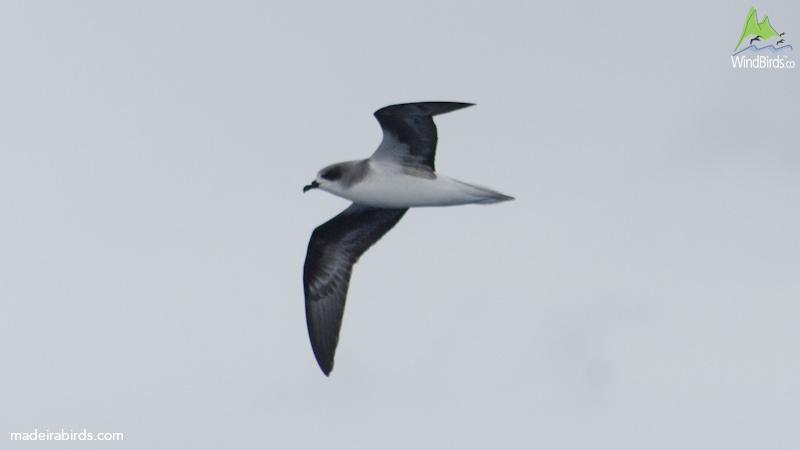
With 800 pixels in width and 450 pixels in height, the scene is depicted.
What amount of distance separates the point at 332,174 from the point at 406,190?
108 centimetres

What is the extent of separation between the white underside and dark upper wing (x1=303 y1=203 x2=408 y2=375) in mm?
1571

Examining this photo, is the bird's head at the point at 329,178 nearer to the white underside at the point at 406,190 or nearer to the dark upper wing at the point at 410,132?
the white underside at the point at 406,190

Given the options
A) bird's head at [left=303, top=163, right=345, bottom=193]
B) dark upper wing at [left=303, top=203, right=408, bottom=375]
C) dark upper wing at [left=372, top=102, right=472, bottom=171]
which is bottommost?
dark upper wing at [left=303, top=203, right=408, bottom=375]

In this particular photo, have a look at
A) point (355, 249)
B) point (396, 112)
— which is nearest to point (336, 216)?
point (355, 249)

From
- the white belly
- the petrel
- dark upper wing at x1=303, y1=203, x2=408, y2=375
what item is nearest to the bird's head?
the petrel

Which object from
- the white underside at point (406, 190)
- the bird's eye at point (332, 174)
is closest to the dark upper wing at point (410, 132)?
the white underside at point (406, 190)

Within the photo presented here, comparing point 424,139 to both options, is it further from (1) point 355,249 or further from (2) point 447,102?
(1) point 355,249

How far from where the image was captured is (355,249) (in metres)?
18.0

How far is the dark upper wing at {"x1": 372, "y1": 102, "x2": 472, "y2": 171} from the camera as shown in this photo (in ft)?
49.7

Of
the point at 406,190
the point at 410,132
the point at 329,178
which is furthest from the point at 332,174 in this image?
the point at 410,132

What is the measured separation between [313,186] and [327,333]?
253 cm

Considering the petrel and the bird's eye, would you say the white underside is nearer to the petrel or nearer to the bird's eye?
the petrel

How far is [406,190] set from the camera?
635 inches

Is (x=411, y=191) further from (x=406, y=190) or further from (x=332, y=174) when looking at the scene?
(x=332, y=174)
